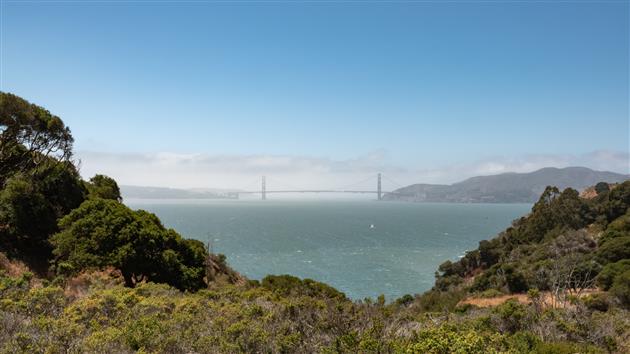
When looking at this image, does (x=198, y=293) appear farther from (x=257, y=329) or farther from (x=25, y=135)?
(x=25, y=135)

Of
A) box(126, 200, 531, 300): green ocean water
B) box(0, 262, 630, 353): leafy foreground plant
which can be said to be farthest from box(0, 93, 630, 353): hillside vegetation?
box(126, 200, 531, 300): green ocean water

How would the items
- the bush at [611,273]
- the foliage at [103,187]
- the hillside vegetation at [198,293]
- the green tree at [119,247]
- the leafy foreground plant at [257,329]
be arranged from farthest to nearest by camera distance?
the foliage at [103,187]
the bush at [611,273]
the green tree at [119,247]
the hillside vegetation at [198,293]
the leafy foreground plant at [257,329]

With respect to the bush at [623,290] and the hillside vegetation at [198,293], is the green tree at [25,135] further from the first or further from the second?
the bush at [623,290]

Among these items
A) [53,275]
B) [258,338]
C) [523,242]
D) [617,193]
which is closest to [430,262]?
[523,242]

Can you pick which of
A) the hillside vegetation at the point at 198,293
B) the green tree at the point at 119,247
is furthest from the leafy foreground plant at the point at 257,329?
the green tree at the point at 119,247

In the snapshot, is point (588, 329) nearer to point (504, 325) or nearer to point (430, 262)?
point (504, 325)

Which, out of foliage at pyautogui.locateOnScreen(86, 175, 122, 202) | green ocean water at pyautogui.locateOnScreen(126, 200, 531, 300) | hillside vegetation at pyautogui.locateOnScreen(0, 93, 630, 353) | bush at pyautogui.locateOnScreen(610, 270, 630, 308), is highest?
foliage at pyautogui.locateOnScreen(86, 175, 122, 202)

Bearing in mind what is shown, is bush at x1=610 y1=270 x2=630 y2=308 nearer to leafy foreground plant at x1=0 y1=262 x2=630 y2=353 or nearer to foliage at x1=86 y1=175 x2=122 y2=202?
leafy foreground plant at x1=0 y1=262 x2=630 y2=353
